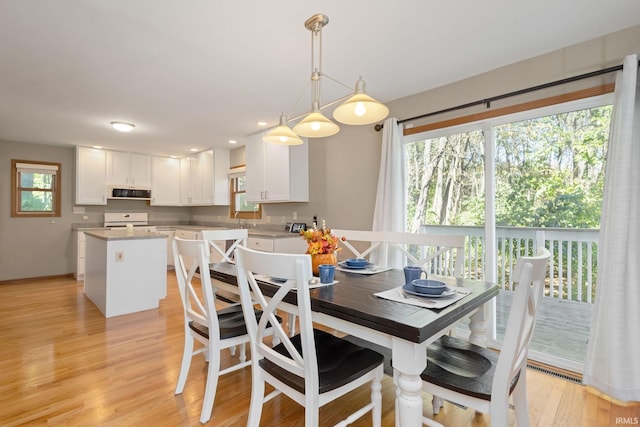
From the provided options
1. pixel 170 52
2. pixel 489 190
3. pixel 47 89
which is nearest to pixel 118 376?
pixel 170 52

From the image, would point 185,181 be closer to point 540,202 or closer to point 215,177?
point 215,177

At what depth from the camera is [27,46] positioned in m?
2.19

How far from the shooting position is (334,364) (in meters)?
1.38

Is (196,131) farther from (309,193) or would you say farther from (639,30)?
(639,30)

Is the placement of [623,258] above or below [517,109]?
below

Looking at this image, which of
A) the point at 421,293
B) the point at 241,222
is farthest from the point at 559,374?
the point at 241,222

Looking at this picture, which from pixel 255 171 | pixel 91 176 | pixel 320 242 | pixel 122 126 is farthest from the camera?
pixel 91 176

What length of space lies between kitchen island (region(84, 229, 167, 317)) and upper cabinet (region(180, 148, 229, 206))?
1.96m

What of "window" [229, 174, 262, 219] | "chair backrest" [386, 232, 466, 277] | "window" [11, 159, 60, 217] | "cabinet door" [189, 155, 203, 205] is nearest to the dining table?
"chair backrest" [386, 232, 466, 277]

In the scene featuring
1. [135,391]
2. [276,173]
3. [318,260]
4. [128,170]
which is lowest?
[135,391]

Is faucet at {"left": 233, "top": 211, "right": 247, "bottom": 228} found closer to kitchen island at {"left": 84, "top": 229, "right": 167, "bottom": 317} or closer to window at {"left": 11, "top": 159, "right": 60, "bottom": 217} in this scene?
kitchen island at {"left": 84, "top": 229, "right": 167, "bottom": 317}

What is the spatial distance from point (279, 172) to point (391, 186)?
65.5 inches

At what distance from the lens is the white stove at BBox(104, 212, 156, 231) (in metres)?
5.81

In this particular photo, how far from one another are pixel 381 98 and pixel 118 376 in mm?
3283
